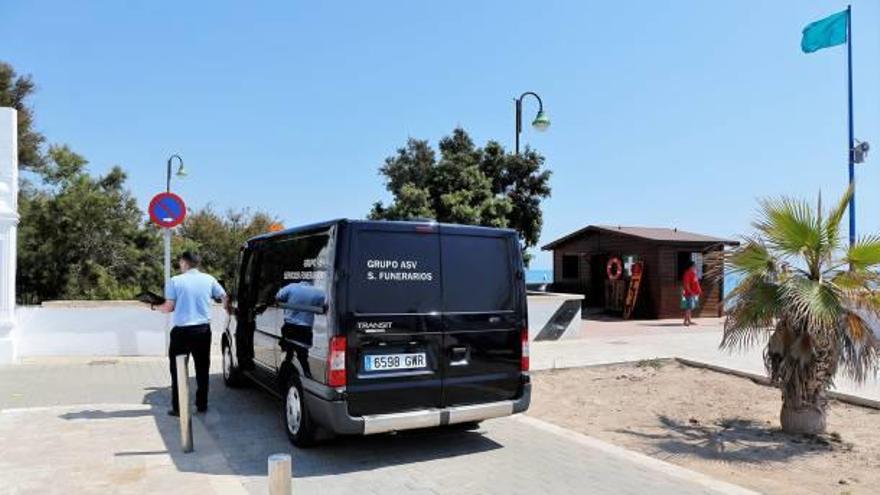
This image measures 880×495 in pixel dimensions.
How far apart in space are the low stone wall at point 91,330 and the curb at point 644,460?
21.3 feet

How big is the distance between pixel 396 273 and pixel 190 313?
2740mm

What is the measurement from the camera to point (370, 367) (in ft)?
18.9

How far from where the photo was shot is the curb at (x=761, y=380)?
8270mm

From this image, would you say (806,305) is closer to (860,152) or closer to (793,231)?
(793,231)

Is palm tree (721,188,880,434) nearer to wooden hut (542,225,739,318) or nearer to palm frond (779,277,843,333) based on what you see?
palm frond (779,277,843,333)

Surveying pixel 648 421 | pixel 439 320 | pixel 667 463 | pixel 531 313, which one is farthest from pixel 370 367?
pixel 531 313

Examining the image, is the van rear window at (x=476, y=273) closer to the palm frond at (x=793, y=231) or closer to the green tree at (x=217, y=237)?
the palm frond at (x=793, y=231)

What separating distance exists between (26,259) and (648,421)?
16514 millimetres

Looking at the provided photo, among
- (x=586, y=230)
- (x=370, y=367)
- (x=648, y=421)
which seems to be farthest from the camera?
(x=586, y=230)

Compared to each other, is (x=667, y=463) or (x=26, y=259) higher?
(x=26, y=259)

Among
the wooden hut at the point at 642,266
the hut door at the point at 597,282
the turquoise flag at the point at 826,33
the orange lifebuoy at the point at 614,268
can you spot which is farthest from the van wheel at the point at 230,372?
the turquoise flag at the point at 826,33

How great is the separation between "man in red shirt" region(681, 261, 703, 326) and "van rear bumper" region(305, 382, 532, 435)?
13999 mm

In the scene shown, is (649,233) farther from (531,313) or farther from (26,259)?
(26,259)

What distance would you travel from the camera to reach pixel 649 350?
13.1m
